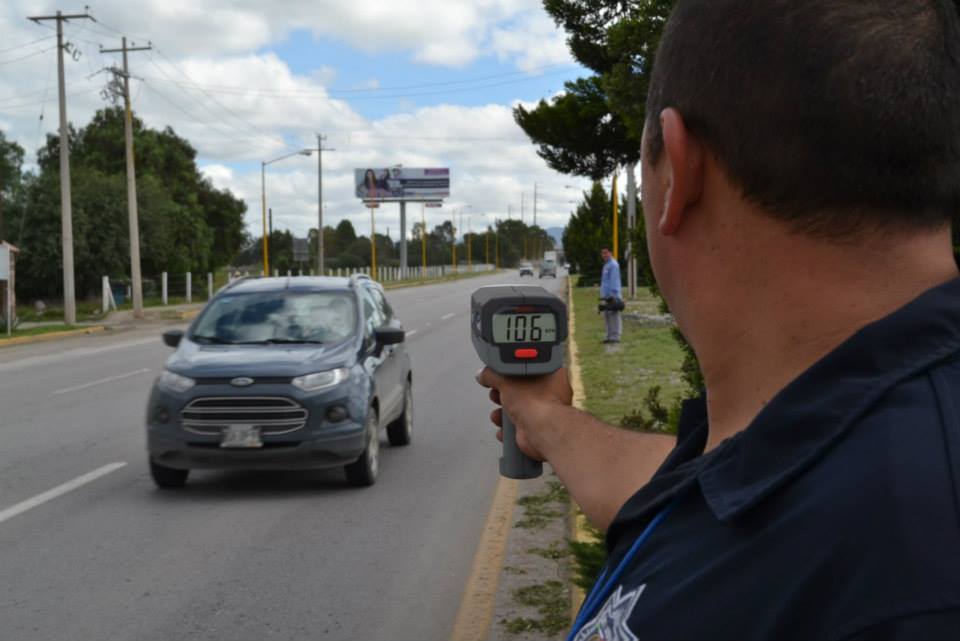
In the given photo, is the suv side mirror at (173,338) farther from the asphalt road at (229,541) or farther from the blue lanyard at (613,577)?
the blue lanyard at (613,577)

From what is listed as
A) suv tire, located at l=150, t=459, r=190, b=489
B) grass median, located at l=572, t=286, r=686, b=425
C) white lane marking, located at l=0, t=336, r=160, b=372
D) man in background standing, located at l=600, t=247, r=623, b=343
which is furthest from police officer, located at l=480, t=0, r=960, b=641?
white lane marking, located at l=0, t=336, r=160, b=372

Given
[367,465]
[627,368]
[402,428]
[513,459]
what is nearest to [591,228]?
[627,368]

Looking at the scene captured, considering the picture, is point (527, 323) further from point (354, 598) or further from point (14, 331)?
point (14, 331)

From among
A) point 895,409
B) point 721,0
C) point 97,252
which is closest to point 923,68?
point 721,0

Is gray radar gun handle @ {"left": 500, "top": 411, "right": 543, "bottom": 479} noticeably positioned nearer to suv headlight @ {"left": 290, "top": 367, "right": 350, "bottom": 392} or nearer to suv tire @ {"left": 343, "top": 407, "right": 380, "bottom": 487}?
suv headlight @ {"left": 290, "top": 367, "right": 350, "bottom": 392}

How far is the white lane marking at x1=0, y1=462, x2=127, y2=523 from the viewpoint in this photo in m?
8.01

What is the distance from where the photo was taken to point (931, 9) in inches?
42.6

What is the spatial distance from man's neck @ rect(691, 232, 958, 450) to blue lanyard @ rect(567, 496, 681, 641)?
0.18m

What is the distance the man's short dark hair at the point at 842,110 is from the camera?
102 centimetres

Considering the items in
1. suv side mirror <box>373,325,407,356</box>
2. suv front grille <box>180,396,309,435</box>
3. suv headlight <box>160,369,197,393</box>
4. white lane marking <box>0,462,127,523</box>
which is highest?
suv side mirror <box>373,325,407,356</box>

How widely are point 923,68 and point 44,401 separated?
1469 cm

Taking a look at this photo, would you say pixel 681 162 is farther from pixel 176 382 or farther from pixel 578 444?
pixel 176 382

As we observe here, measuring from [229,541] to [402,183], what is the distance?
112 metres

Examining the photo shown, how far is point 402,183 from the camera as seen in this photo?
118 meters
